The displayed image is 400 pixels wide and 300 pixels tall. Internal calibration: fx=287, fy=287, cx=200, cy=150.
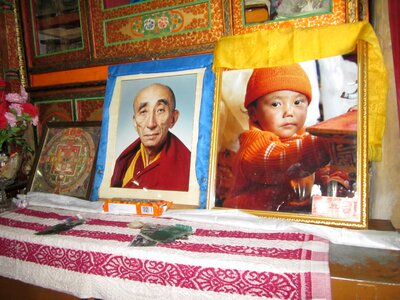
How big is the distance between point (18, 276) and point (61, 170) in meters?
0.67

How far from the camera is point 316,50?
1252mm

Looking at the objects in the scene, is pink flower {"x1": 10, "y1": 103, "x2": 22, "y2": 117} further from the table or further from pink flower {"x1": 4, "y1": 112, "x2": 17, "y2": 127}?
the table

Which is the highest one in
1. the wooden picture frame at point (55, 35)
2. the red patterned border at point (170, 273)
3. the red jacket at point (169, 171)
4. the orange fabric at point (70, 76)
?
the wooden picture frame at point (55, 35)

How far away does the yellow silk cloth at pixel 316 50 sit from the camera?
119cm

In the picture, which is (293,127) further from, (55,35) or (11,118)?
(55,35)

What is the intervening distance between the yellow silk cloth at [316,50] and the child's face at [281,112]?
0.16 metres

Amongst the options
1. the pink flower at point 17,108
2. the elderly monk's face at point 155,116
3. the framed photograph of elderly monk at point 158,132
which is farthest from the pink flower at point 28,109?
the elderly monk's face at point 155,116

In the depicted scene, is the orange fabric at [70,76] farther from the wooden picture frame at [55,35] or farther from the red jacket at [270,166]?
the red jacket at [270,166]

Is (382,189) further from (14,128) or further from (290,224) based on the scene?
(14,128)

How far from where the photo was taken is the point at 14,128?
172cm

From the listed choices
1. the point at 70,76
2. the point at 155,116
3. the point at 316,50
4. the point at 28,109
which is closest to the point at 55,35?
the point at 70,76

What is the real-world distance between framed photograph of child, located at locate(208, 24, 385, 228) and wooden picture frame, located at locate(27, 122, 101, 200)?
0.78 metres

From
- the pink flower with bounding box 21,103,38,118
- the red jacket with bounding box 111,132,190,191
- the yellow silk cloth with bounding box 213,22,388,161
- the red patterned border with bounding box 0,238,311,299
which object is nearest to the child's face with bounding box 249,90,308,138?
the yellow silk cloth with bounding box 213,22,388,161

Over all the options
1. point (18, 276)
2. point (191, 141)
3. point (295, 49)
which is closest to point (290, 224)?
point (191, 141)
